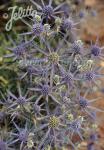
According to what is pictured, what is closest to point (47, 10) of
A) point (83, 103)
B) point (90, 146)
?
point (83, 103)

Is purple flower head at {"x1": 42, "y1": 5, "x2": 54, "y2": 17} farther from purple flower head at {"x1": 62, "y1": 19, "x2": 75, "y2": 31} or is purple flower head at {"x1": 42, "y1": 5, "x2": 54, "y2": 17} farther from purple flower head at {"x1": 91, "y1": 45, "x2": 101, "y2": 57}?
purple flower head at {"x1": 91, "y1": 45, "x2": 101, "y2": 57}

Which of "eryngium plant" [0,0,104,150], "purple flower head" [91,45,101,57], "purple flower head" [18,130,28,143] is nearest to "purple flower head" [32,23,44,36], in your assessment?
"eryngium plant" [0,0,104,150]

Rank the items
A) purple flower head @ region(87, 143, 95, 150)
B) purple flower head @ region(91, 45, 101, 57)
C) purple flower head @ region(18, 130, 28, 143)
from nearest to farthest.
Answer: purple flower head @ region(18, 130, 28, 143), purple flower head @ region(91, 45, 101, 57), purple flower head @ region(87, 143, 95, 150)

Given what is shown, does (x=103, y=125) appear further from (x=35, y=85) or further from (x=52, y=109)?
(x=35, y=85)

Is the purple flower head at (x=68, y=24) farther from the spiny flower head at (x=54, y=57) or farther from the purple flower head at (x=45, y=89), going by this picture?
the purple flower head at (x=45, y=89)

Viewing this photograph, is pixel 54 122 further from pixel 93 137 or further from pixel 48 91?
pixel 93 137

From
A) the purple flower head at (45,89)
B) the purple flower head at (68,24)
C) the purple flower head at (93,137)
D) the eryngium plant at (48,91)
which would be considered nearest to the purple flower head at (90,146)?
the purple flower head at (93,137)

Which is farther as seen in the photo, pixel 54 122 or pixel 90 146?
pixel 90 146

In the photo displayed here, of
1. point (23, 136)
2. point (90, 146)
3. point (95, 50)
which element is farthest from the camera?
point (90, 146)
